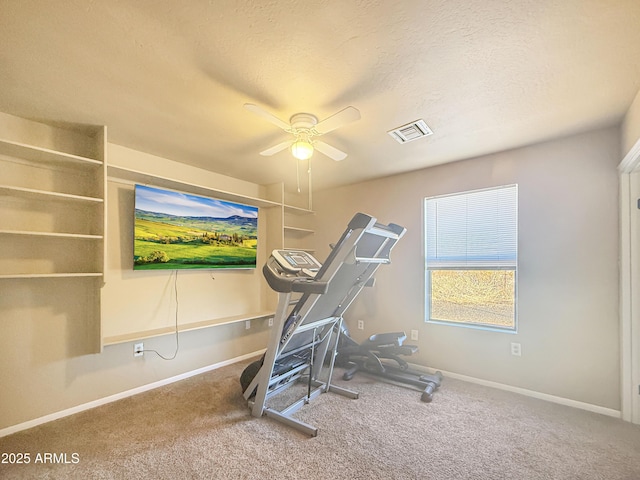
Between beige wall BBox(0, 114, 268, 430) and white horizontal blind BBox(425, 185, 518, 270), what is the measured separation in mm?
3017

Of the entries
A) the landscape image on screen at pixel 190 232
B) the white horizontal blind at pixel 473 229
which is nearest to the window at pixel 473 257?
the white horizontal blind at pixel 473 229

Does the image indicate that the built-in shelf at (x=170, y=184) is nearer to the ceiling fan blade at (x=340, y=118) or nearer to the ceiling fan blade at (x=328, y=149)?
the ceiling fan blade at (x=328, y=149)

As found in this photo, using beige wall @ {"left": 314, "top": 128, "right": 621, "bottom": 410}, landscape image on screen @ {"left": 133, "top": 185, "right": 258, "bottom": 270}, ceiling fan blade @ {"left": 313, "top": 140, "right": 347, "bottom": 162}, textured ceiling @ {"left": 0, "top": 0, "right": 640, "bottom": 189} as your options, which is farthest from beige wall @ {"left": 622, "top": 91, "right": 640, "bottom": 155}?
landscape image on screen @ {"left": 133, "top": 185, "right": 258, "bottom": 270}

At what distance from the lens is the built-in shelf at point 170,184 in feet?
8.77

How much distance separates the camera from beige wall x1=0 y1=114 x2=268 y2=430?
221 centimetres

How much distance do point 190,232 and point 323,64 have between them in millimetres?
2330

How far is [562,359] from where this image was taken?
261 centimetres

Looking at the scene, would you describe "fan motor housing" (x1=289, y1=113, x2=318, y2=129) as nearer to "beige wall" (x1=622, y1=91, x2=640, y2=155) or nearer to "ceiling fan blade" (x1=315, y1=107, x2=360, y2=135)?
"ceiling fan blade" (x1=315, y1=107, x2=360, y2=135)

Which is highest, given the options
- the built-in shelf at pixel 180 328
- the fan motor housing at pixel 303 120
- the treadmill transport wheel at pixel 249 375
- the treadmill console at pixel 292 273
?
the fan motor housing at pixel 303 120

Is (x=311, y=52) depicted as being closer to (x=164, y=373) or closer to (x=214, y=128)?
(x=214, y=128)

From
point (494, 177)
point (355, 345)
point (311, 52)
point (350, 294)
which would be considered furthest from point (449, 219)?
point (311, 52)

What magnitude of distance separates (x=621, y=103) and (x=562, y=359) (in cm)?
213

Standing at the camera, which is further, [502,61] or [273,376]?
[273,376]

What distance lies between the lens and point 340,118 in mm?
1849
